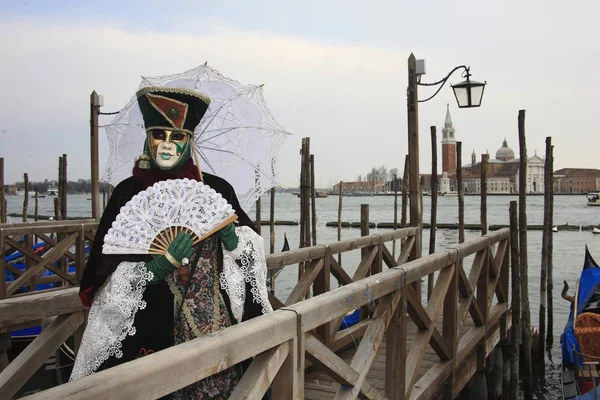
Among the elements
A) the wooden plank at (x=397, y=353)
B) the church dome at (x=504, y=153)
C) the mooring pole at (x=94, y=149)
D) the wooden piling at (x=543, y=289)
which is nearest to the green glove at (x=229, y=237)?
the wooden plank at (x=397, y=353)

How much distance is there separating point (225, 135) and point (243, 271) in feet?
2.54

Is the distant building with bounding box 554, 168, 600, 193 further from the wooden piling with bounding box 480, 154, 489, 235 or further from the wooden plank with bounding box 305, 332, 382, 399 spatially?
the wooden plank with bounding box 305, 332, 382, 399

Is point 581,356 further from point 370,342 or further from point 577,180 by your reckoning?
point 577,180

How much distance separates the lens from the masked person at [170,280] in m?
1.97

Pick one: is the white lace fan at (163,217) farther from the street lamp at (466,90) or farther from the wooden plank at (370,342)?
the street lamp at (466,90)

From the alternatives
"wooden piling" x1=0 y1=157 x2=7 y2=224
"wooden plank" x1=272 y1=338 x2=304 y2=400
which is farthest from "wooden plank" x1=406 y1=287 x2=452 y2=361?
"wooden piling" x1=0 y1=157 x2=7 y2=224

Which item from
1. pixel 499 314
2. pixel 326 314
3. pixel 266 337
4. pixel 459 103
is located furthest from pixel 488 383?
pixel 266 337

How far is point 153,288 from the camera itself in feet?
6.77

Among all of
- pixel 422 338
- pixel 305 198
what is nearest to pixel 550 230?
pixel 305 198

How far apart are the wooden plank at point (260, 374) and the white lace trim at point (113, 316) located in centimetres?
50

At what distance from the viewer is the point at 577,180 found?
116m

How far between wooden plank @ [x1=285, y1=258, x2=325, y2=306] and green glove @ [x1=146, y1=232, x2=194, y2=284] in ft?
5.82

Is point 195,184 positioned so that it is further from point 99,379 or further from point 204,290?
point 99,379

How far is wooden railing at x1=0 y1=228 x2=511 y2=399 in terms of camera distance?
1.45m
